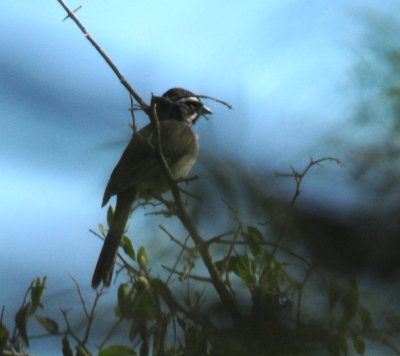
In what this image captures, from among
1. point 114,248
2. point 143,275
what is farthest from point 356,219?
point 114,248

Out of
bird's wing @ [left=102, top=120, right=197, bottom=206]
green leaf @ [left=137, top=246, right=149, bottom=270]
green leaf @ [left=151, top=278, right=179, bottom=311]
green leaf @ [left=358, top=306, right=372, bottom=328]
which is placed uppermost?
bird's wing @ [left=102, top=120, right=197, bottom=206]

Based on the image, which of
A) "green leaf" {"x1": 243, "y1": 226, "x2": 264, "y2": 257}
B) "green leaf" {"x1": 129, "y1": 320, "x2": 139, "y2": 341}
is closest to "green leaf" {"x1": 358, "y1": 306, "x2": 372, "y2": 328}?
"green leaf" {"x1": 243, "y1": 226, "x2": 264, "y2": 257}

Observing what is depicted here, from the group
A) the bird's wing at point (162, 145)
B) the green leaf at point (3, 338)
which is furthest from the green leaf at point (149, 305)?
the green leaf at point (3, 338)

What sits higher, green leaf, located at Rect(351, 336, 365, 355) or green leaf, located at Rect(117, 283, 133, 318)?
green leaf, located at Rect(117, 283, 133, 318)

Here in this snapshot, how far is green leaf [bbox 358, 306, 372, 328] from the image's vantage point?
1.65ft

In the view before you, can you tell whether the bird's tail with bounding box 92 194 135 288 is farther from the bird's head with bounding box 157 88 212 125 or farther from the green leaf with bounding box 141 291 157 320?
the bird's head with bounding box 157 88 212 125

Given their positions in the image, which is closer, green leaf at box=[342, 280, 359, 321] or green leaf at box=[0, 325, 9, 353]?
green leaf at box=[342, 280, 359, 321]

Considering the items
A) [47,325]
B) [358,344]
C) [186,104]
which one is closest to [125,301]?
[47,325]

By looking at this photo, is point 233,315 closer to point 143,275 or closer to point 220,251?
point 220,251

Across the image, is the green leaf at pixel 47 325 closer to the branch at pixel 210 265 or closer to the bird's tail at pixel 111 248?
the bird's tail at pixel 111 248

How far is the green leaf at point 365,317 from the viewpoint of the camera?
503 mm

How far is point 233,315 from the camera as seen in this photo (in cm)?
58

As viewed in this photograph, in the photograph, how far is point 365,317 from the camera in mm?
520

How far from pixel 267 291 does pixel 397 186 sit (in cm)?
20
